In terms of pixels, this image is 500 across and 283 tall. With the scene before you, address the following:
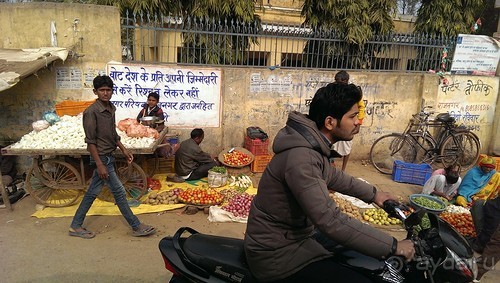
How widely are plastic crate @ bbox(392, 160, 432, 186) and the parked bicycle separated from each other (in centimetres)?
51

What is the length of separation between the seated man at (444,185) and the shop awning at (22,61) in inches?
268

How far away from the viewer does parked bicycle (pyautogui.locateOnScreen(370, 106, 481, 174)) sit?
8188mm

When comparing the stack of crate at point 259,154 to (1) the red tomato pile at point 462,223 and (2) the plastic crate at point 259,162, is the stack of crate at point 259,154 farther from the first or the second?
(1) the red tomato pile at point 462,223

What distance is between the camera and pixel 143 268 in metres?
4.10

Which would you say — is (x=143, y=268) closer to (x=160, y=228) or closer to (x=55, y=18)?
(x=160, y=228)

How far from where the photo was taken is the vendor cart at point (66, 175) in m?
5.44

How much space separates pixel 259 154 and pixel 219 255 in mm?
5221

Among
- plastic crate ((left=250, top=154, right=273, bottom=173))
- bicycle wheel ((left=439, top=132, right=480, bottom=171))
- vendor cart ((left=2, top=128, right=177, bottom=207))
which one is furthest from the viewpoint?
bicycle wheel ((left=439, top=132, right=480, bottom=171))

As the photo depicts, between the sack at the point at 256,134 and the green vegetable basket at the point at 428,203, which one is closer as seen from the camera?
the green vegetable basket at the point at 428,203

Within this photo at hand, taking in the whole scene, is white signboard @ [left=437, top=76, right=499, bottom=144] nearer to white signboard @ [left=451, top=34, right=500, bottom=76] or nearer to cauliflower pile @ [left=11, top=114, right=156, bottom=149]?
white signboard @ [left=451, top=34, right=500, bottom=76]

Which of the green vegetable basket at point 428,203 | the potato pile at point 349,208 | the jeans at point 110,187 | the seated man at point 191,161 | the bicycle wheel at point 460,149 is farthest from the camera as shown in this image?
the bicycle wheel at point 460,149

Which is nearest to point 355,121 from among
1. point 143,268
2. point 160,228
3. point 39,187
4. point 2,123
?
point 143,268

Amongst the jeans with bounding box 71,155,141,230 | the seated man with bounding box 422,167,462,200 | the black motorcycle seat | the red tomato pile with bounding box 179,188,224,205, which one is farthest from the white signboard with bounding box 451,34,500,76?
the black motorcycle seat

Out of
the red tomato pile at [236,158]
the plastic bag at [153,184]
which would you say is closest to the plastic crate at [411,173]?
the red tomato pile at [236,158]
